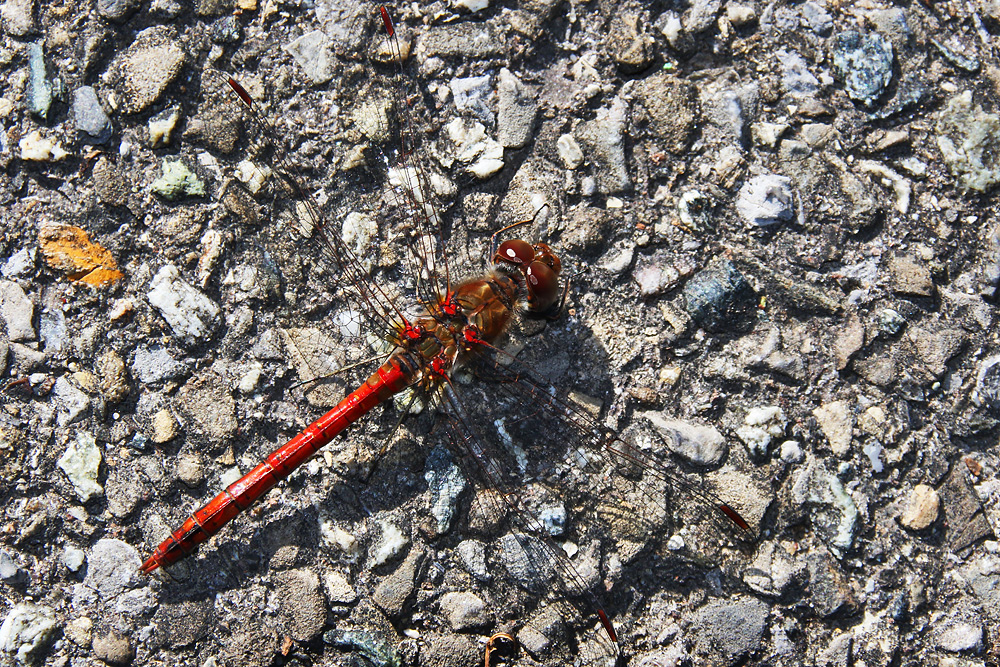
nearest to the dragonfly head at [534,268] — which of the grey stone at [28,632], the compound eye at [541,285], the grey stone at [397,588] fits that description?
the compound eye at [541,285]

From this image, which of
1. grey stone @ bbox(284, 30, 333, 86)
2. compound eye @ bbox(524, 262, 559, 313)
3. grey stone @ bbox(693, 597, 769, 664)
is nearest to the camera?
grey stone @ bbox(693, 597, 769, 664)

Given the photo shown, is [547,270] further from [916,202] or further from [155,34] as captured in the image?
[155,34]

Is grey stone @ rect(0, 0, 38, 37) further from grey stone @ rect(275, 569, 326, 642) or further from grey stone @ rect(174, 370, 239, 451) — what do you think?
grey stone @ rect(275, 569, 326, 642)

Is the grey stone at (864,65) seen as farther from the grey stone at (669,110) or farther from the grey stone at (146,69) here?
the grey stone at (146,69)

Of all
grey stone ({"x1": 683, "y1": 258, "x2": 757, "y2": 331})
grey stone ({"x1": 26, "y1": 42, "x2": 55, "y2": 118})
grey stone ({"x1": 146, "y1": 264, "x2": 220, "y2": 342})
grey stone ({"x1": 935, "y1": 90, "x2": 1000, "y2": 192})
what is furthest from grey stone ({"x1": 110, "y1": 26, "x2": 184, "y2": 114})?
grey stone ({"x1": 935, "y1": 90, "x2": 1000, "y2": 192})

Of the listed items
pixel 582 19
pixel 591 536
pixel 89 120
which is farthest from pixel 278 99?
pixel 591 536

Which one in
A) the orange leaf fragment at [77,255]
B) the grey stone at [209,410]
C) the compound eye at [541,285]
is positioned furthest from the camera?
the orange leaf fragment at [77,255]

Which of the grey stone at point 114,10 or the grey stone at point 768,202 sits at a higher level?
the grey stone at point 114,10
